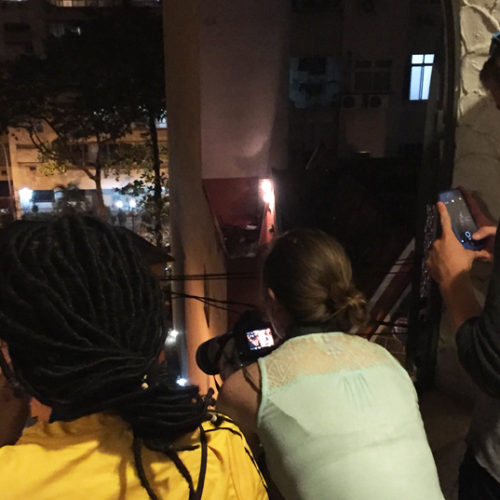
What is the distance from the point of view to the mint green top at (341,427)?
4.12ft

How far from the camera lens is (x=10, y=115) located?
15.2m

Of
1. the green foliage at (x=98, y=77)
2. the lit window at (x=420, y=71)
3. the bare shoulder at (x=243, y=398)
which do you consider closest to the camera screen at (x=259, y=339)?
the bare shoulder at (x=243, y=398)

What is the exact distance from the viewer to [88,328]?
3.21 ft

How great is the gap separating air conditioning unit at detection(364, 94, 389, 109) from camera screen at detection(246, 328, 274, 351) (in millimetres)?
9828

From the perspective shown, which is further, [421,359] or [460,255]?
[421,359]

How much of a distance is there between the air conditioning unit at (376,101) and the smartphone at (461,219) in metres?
9.95

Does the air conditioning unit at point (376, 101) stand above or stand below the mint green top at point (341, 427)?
above

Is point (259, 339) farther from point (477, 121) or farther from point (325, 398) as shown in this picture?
point (477, 121)

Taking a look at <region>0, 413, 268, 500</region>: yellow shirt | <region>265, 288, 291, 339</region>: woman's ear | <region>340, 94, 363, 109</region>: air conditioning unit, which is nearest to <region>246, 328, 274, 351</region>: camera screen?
<region>265, 288, 291, 339</region>: woman's ear

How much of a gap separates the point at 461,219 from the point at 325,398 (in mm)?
949

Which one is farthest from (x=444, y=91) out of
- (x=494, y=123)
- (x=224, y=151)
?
(x=224, y=151)

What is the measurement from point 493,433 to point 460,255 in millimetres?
572

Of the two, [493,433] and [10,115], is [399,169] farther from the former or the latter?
[10,115]

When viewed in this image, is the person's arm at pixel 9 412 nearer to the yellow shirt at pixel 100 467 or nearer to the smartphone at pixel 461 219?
the yellow shirt at pixel 100 467
